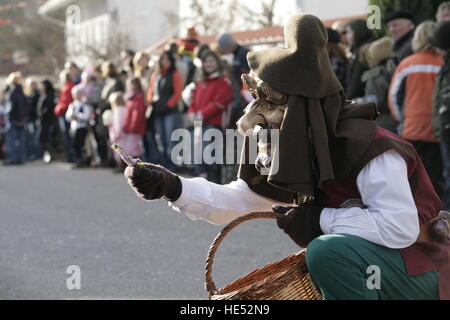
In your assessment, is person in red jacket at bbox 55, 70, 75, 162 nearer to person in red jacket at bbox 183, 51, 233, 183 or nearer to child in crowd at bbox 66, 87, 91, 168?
child in crowd at bbox 66, 87, 91, 168

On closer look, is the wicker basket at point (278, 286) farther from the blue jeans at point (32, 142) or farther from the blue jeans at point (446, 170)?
the blue jeans at point (32, 142)

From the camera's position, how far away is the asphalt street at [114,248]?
5.85m

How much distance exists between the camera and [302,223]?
3.39 m

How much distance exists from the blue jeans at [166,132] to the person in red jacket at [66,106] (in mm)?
3328

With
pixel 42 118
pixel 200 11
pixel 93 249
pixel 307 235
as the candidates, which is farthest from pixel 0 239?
pixel 200 11

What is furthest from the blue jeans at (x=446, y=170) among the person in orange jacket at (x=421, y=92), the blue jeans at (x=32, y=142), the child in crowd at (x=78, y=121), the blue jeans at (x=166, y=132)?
the blue jeans at (x=32, y=142)

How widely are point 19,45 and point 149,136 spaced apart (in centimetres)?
3183

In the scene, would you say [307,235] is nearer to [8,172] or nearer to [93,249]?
[93,249]

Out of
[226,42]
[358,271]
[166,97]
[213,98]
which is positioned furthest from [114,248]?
[166,97]

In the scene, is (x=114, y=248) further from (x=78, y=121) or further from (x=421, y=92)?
(x=78, y=121)

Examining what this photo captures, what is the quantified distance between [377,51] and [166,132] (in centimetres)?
450

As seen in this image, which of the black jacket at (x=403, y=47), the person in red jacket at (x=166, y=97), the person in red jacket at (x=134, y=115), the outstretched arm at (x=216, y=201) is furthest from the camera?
the person in red jacket at (x=134, y=115)

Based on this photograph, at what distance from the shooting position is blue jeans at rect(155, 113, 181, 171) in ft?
40.3

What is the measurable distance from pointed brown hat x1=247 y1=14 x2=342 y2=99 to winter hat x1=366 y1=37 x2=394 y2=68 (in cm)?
515
